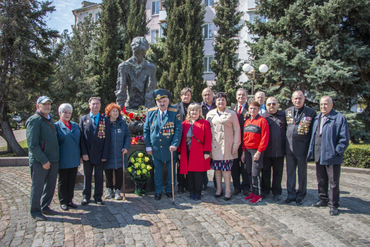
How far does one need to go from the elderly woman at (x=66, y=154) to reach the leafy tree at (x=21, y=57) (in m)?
7.80

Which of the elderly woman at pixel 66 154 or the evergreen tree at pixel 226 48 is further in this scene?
the evergreen tree at pixel 226 48

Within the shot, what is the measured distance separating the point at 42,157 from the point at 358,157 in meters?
9.37

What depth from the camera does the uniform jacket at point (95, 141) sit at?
447cm

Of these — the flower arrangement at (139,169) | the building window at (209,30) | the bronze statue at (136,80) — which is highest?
the building window at (209,30)

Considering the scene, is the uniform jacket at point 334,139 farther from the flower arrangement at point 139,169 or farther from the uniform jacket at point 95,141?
the uniform jacket at point 95,141

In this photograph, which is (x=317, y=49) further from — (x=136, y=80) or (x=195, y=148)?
(x=195, y=148)

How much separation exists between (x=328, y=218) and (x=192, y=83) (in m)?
Answer: 13.0

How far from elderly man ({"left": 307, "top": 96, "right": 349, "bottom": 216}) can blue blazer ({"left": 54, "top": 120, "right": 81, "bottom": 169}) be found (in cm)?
404

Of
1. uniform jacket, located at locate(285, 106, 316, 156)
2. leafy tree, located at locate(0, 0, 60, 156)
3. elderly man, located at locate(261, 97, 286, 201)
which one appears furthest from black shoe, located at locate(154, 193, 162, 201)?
leafy tree, located at locate(0, 0, 60, 156)

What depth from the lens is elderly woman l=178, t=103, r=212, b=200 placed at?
481cm

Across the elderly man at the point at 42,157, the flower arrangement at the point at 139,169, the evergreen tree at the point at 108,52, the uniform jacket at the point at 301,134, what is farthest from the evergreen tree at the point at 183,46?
the elderly man at the point at 42,157

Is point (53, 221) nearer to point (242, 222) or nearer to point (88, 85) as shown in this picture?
point (242, 222)

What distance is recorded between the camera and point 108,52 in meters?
18.0

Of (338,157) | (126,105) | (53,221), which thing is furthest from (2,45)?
(338,157)
